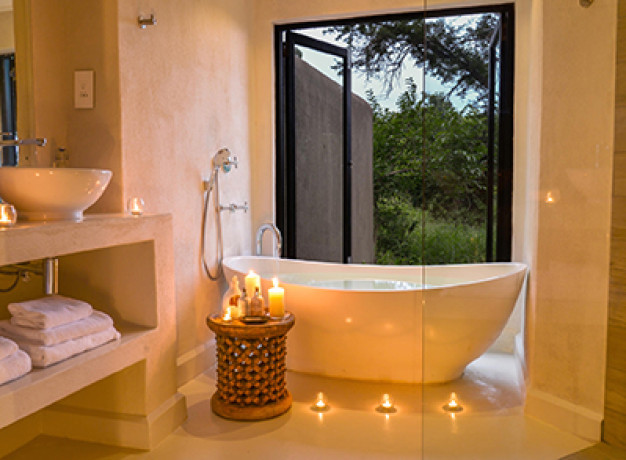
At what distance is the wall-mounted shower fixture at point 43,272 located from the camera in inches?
74.0

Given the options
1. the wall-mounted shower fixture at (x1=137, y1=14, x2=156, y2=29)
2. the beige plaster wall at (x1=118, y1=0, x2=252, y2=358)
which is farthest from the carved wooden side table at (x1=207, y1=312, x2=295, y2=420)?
the wall-mounted shower fixture at (x1=137, y1=14, x2=156, y2=29)

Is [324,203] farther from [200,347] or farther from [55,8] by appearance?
[55,8]

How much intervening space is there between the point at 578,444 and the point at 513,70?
1.24 m

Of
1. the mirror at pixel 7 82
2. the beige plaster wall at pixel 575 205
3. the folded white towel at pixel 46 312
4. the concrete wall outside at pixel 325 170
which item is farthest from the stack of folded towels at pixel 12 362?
the concrete wall outside at pixel 325 170

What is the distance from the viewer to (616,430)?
1.71 metres

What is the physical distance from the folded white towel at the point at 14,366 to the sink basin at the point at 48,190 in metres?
0.46

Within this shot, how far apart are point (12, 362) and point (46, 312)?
8.9 inches

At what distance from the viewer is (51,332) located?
181cm

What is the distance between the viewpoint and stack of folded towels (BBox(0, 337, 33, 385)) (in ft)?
5.28

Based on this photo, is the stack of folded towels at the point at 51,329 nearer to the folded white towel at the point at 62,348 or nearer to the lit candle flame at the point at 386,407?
the folded white towel at the point at 62,348

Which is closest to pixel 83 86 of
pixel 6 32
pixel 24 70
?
pixel 24 70

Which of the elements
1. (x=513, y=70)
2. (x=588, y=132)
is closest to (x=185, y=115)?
(x=513, y=70)

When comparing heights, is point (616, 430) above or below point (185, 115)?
below

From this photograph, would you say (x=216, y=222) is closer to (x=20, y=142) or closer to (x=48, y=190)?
(x=20, y=142)
